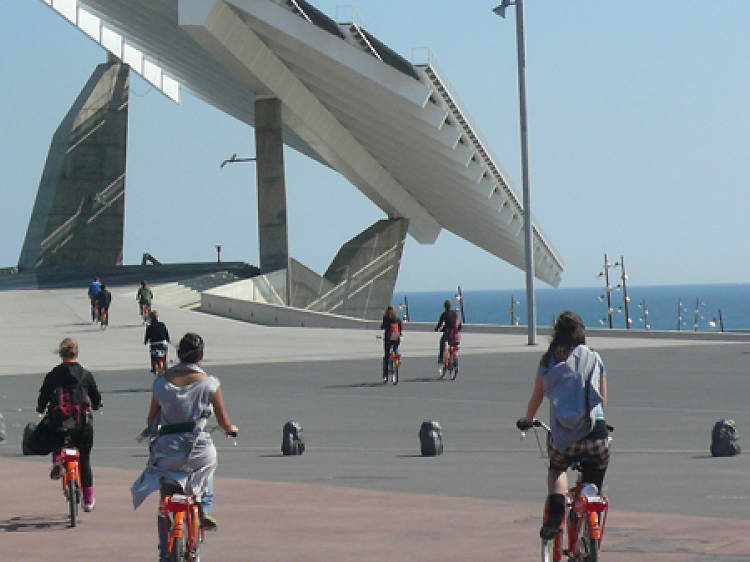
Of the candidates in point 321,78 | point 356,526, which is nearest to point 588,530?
point 356,526

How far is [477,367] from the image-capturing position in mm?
24906

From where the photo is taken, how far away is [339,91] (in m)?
48.5

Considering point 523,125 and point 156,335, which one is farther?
point 523,125

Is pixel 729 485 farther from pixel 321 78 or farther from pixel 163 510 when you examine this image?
pixel 321 78

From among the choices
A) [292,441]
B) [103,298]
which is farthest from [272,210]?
[292,441]

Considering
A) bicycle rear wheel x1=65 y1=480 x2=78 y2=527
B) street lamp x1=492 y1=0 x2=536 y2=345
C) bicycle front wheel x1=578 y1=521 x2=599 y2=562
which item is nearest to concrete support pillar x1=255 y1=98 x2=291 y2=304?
street lamp x1=492 y1=0 x2=536 y2=345

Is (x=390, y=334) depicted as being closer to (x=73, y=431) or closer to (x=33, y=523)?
(x=73, y=431)

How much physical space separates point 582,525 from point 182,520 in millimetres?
1764

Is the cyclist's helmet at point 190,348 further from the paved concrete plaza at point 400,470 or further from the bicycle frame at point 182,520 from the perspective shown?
the paved concrete plaza at point 400,470

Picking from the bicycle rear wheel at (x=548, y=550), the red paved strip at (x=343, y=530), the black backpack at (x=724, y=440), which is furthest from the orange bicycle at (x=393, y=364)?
the bicycle rear wheel at (x=548, y=550)

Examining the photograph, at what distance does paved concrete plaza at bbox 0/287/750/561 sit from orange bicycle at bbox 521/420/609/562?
0.77m

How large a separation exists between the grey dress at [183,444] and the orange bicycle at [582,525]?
5.14ft

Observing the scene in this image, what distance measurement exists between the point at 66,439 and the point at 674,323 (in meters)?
180

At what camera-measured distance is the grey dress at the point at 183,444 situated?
6363 millimetres
